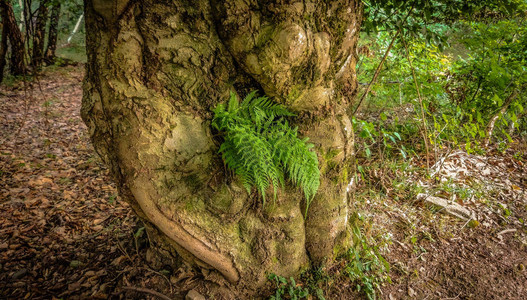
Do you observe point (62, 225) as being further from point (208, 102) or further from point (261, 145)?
point (261, 145)

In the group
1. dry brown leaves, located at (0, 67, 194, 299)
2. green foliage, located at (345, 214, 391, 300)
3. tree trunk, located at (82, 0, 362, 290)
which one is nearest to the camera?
tree trunk, located at (82, 0, 362, 290)

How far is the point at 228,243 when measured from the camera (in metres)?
2.19

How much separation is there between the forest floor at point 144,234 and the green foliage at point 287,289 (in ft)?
0.80

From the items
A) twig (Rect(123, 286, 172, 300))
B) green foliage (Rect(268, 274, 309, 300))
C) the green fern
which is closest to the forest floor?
twig (Rect(123, 286, 172, 300))

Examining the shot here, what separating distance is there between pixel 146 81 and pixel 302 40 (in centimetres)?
102

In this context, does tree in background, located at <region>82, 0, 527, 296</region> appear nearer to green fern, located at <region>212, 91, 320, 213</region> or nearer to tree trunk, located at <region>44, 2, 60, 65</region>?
green fern, located at <region>212, 91, 320, 213</region>

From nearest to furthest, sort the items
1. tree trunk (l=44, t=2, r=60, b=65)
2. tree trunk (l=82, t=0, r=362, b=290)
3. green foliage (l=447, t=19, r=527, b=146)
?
tree trunk (l=82, t=0, r=362, b=290)
green foliage (l=447, t=19, r=527, b=146)
tree trunk (l=44, t=2, r=60, b=65)

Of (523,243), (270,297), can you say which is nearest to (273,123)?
(270,297)

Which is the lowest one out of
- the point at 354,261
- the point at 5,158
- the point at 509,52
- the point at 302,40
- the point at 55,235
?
the point at 5,158

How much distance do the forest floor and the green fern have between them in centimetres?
109

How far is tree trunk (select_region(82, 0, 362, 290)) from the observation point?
180 centimetres

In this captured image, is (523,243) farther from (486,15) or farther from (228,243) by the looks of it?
(228,243)

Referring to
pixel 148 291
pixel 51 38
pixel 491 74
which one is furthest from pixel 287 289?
pixel 51 38

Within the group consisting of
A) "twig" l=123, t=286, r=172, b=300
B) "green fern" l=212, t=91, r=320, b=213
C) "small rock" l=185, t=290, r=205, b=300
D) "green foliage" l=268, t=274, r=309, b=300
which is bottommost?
"twig" l=123, t=286, r=172, b=300
